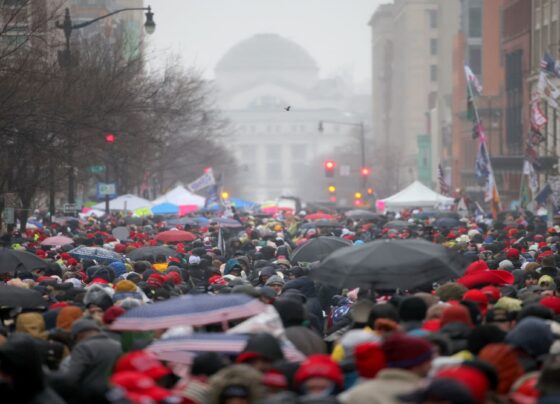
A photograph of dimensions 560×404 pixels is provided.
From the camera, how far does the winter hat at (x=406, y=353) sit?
372 inches

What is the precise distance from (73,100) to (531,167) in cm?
1659

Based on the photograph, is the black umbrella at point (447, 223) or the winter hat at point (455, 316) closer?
the winter hat at point (455, 316)

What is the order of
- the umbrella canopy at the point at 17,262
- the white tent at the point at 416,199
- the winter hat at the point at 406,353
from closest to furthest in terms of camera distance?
1. the winter hat at the point at 406,353
2. the umbrella canopy at the point at 17,262
3. the white tent at the point at 416,199

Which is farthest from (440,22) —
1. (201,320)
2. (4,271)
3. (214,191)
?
(201,320)

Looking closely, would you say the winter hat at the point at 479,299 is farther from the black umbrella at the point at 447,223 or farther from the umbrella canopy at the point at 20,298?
the black umbrella at the point at 447,223

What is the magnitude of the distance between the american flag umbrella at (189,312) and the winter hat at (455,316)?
1393 millimetres

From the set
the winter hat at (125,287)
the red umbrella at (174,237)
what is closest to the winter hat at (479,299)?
the winter hat at (125,287)

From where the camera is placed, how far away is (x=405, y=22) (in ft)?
521

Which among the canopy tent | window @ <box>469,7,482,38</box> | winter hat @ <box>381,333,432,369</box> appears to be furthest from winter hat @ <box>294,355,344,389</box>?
window @ <box>469,7,482,38</box>

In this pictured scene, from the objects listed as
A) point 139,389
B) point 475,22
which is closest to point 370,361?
point 139,389

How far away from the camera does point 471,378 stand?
9.07 meters

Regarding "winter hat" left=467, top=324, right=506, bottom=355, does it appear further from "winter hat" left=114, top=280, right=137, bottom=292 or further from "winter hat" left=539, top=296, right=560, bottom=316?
"winter hat" left=114, top=280, right=137, bottom=292

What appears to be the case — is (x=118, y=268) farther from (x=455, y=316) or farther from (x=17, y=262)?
(x=455, y=316)

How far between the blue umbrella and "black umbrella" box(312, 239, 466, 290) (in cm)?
3973
